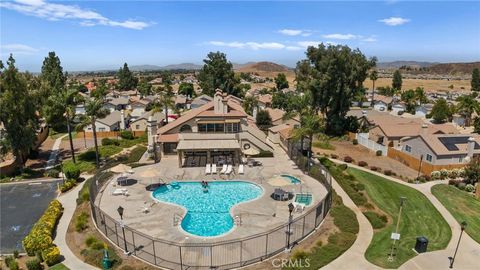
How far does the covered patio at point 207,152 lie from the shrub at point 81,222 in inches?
586

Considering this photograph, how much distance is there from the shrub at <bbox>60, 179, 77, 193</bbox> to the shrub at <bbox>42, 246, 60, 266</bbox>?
14.5m

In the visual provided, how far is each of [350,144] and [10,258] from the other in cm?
4903

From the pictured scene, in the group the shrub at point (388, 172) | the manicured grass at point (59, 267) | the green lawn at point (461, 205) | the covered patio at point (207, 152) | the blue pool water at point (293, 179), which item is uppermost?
the covered patio at point (207, 152)

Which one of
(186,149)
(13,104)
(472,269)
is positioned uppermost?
(13,104)

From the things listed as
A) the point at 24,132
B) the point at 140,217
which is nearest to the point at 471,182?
the point at 140,217

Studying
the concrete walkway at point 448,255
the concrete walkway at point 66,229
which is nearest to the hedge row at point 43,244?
the concrete walkway at point 66,229

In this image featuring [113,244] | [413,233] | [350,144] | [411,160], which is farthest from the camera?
[350,144]

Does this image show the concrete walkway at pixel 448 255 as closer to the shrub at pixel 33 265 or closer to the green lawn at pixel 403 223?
the green lawn at pixel 403 223

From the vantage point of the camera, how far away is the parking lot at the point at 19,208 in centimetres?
2467

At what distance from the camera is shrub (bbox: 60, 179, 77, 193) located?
3422 centimetres

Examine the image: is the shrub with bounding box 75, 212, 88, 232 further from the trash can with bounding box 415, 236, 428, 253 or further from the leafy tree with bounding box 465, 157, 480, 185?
the leafy tree with bounding box 465, 157, 480, 185

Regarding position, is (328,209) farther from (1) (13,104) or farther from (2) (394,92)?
(2) (394,92)

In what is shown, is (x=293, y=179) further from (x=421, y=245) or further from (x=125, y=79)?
(x=125, y=79)

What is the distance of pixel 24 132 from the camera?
40.1m
